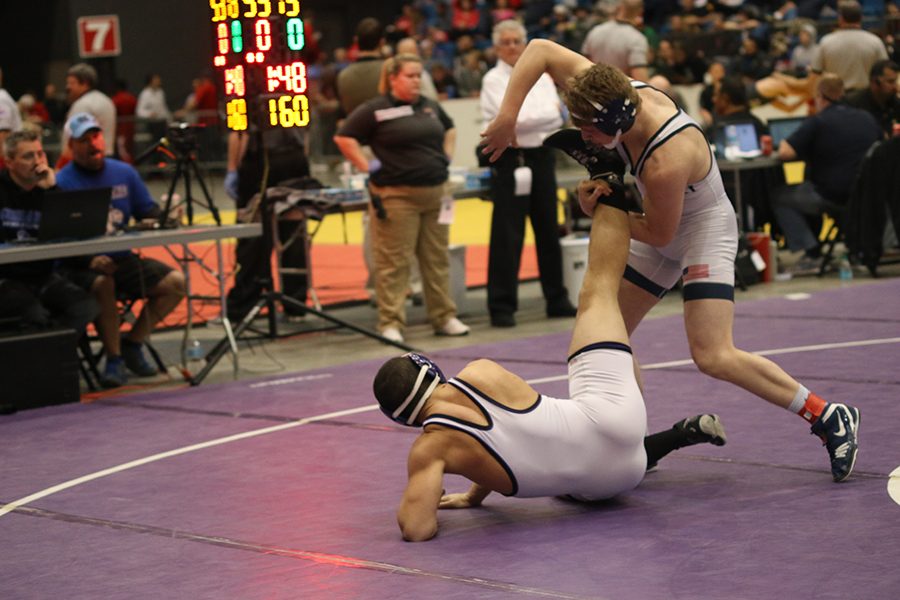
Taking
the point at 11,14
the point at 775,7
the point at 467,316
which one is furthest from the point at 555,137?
the point at 11,14

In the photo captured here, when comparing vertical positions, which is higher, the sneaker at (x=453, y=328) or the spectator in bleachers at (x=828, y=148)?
the spectator in bleachers at (x=828, y=148)

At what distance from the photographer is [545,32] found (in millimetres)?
26875

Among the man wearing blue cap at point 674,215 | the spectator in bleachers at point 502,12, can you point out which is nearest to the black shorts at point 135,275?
the man wearing blue cap at point 674,215

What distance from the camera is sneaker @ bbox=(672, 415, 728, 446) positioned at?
18.4 feet

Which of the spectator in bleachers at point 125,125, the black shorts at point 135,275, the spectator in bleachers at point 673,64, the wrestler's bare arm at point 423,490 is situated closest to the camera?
the wrestler's bare arm at point 423,490

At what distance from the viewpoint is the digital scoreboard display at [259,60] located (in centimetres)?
888

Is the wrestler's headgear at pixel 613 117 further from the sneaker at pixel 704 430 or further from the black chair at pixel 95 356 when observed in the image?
the black chair at pixel 95 356

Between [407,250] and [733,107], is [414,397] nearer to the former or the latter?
[407,250]

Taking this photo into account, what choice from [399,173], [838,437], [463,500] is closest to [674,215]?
[838,437]

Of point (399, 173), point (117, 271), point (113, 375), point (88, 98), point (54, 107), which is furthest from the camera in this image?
point (54, 107)

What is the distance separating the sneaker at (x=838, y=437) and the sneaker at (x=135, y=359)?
477 cm

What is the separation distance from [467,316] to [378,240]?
1390 mm

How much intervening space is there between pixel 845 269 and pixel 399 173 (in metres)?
4.03

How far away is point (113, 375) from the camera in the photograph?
28.5ft
